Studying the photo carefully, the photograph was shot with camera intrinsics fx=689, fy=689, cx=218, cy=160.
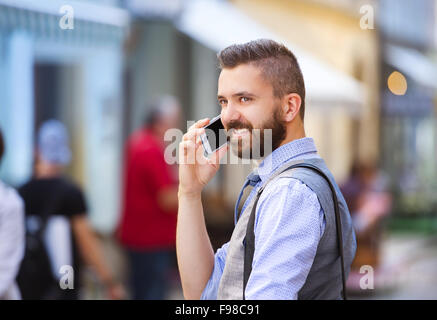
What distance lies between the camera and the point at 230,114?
1.84 metres

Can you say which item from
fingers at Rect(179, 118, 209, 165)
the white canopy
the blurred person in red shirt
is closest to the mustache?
fingers at Rect(179, 118, 209, 165)

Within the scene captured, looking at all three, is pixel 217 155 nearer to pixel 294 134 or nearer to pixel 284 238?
pixel 294 134

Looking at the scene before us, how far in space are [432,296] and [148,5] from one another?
4573mm

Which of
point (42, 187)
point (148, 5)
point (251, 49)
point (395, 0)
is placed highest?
point (395, 0)

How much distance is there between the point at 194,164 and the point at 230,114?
0.18 meters

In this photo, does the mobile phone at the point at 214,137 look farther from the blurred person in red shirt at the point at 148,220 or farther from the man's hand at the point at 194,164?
the blurred person in red shirt at the point at 148,220

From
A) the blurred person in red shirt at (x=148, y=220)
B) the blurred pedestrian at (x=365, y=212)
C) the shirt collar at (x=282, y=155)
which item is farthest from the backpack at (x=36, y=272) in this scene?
the blurred pedestrian at (x=365, y=212)

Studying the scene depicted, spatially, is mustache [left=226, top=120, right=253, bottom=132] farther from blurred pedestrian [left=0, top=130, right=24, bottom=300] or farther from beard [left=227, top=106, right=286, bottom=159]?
blurred pedestrian [left=0, top=130, right=24, bottom=300]

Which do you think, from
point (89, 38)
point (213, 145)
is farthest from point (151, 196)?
point (213, 145)

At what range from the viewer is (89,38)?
6832mm

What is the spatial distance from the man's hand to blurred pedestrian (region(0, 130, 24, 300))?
1136mm

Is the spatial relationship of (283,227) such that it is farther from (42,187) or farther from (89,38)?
(89,38)

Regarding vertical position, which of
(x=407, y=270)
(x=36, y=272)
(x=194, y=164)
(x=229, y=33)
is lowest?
(x=407, y=270)

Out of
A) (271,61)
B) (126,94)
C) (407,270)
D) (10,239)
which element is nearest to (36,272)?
(10,239)
